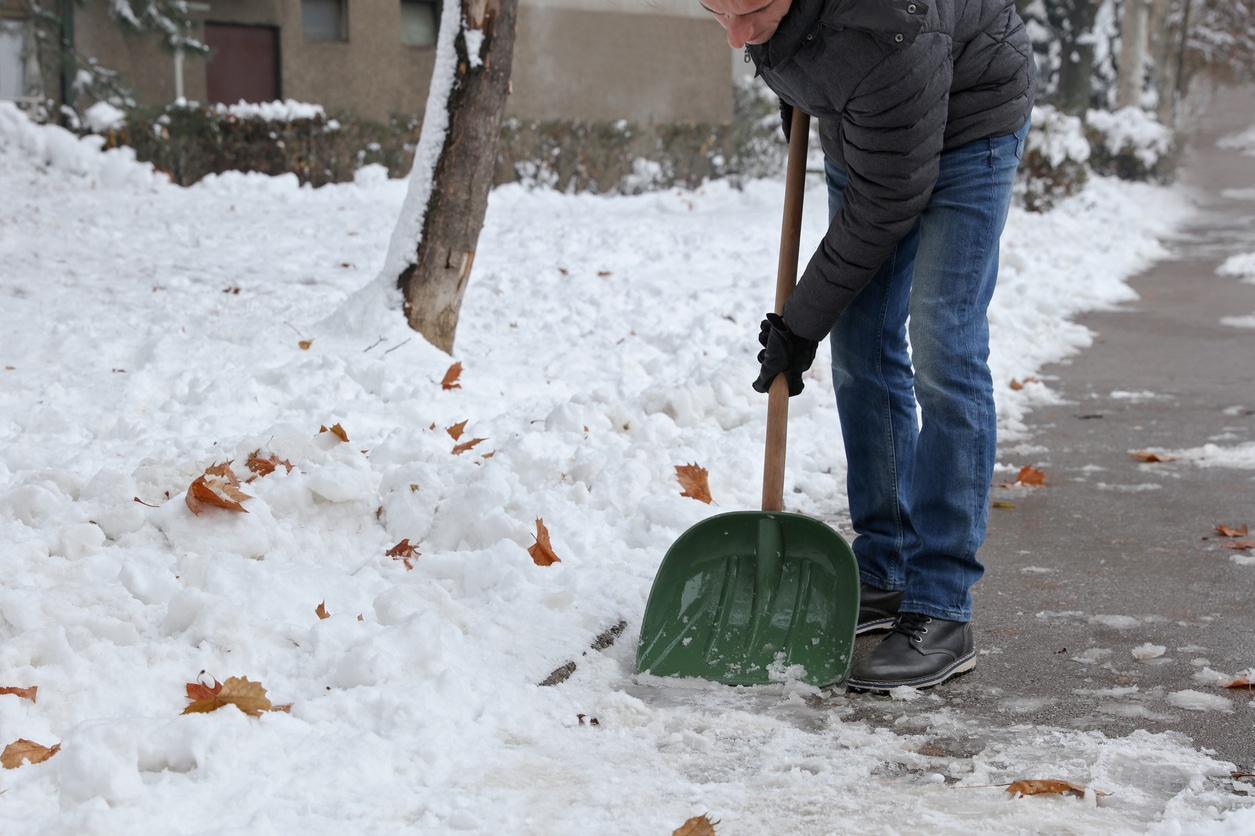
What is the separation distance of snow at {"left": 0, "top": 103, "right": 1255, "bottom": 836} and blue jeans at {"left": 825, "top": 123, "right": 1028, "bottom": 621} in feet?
1.11

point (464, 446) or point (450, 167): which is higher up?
point (450, 167)

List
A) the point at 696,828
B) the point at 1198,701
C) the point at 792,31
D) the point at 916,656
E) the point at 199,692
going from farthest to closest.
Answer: the point at 916,656, the point at 1198,701, the point at 792,31, the point at 199,692, the point at 696,828

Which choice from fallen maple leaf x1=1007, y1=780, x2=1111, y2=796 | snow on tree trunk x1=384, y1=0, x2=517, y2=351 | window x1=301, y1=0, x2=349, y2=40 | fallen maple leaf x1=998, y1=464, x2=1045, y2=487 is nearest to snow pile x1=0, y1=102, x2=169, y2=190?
window x1=301, y1=0, x2=349, y2=40

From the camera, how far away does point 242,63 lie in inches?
627

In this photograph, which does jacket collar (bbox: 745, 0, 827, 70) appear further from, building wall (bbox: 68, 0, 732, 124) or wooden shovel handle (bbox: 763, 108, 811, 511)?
building wall (bbox: 68, 0, 732, 124)

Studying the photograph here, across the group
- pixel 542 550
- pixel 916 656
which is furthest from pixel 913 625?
pixel 542 550

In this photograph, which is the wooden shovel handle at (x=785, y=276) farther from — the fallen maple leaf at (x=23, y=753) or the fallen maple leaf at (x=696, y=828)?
the fallen maple leaf at (x=23, y=753)

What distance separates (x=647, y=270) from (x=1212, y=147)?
5292cm

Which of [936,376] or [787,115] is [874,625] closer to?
[936,376]

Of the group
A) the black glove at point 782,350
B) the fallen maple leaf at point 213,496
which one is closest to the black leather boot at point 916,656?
the black glove at point 782,350

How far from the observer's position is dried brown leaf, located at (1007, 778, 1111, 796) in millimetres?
2092

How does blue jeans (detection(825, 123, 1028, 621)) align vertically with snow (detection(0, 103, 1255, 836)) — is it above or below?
above

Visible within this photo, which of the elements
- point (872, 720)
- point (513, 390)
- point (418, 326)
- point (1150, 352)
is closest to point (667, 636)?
point (872, 720)

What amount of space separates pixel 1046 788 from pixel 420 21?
661 inches
